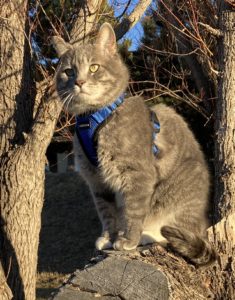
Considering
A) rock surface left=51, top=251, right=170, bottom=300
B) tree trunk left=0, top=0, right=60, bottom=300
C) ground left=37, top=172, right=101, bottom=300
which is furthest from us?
ground left=37, top=172, right=101, bottom=300

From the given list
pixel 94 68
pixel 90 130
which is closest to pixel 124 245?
pixel 90 130

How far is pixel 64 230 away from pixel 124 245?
7536mm

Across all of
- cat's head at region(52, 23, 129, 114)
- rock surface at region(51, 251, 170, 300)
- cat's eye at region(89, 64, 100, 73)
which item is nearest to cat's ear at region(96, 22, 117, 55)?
cat's head at region(52, 23, 129, 114)

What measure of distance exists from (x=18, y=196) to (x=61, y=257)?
5252mm

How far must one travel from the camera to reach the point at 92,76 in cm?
→ 331

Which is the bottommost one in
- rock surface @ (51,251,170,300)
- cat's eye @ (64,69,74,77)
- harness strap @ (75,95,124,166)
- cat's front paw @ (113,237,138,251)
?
rock surface @ (51,251,170,300)

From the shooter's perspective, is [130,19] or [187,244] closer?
[187,244]

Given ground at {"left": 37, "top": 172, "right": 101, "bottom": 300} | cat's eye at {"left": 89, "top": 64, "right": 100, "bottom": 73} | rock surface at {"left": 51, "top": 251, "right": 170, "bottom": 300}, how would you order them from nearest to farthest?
1. rock surface at {"left": 51, "top": 251, "right": 170, "bottom": 300}
2. cat's eye at {"left": 89, "top": 64, "right": 100, "bottom": 73}
3. ground at {"left": 37, "top": 172, "right": 101, "bottom": 300}

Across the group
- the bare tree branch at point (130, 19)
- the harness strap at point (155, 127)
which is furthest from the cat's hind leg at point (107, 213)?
the bare tree branch at point (130, 19)

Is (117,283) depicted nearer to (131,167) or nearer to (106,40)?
(131,167)

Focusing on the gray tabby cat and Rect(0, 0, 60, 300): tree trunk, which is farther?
Rect(0, 0, 60, 300): tree trunk

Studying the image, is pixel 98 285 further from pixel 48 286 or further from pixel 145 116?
pixel 48 286

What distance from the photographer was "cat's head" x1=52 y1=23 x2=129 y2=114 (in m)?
3.28

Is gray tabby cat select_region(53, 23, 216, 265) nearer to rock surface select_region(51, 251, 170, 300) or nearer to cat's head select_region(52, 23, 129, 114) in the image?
cat's head select_region(52, 23, 129, 114)
